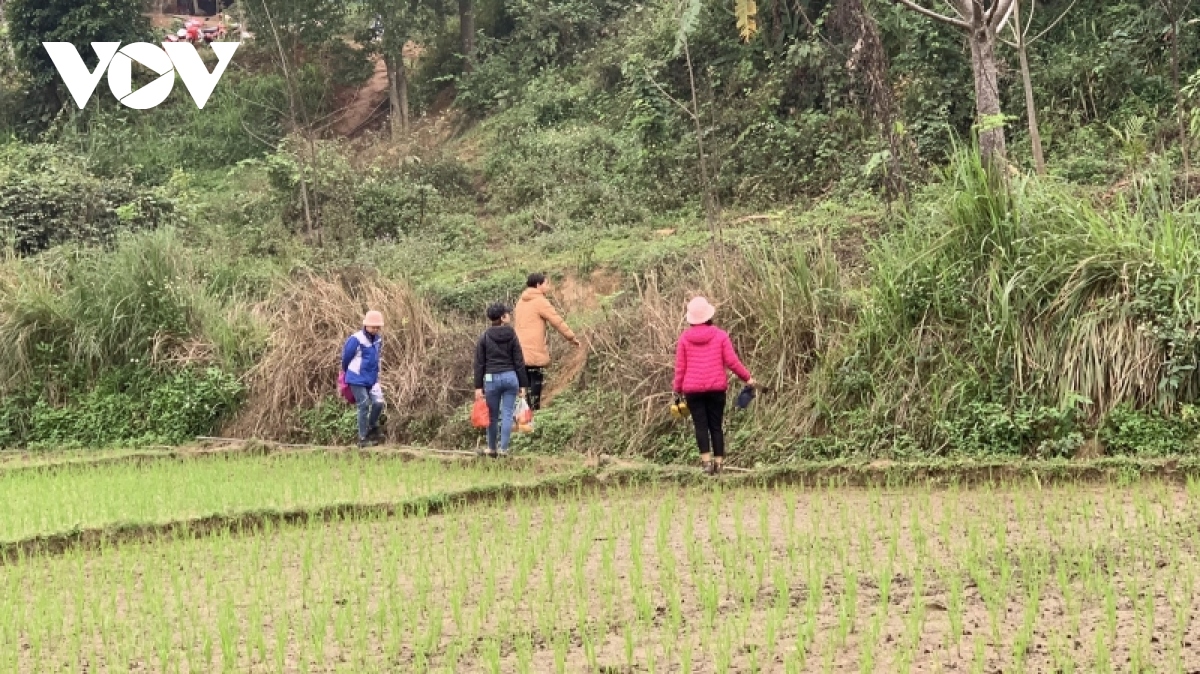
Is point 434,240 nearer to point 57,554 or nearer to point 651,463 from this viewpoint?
point 651,463

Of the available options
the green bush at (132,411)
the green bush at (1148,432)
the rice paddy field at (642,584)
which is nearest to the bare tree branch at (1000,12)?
the green bush at (1148,432)

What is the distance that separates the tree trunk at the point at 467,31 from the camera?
22.3 m

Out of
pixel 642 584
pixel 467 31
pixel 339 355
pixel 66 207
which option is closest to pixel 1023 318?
pixel 642 584

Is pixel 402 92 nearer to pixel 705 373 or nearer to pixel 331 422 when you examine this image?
pixel 331 422

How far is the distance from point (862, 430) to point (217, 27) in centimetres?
2076

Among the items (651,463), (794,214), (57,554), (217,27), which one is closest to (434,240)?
(794,214)

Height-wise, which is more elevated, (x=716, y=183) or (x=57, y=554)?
(x=716, y=183)

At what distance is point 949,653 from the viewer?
4.48 metres

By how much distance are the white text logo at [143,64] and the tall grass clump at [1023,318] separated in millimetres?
15353

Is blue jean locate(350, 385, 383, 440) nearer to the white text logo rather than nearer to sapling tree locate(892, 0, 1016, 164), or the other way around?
sapling tree locate(892, 0, 1016, 164)

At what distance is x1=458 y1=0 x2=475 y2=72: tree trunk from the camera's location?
2227 centimetres

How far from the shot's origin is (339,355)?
1188cm

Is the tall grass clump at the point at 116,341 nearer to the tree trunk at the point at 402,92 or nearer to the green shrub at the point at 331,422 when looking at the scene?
the green shrub at the point at 331,422

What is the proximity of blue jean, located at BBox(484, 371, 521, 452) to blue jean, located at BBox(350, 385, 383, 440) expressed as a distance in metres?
1.42
